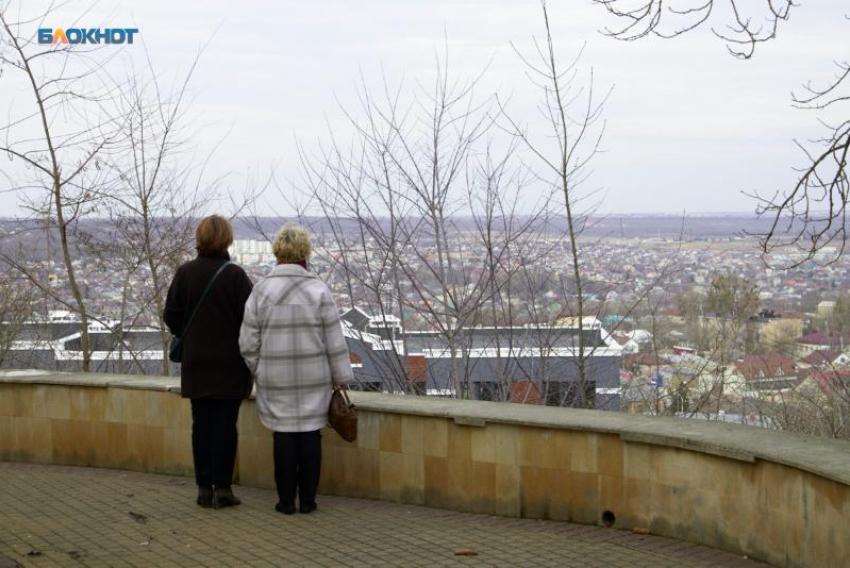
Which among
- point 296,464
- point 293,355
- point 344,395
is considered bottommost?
point 296,464

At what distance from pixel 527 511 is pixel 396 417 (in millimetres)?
970

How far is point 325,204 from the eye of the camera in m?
14.9

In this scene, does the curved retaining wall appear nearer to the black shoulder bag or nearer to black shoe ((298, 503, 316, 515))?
black shoe ((298, 503, 316, 515))

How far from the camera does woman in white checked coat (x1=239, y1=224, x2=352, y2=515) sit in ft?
22.6

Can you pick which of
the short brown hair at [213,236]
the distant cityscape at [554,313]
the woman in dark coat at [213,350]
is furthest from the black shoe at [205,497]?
the distant cityscape at [554,313]

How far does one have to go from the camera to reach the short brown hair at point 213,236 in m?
7.10

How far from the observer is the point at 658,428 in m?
6.34

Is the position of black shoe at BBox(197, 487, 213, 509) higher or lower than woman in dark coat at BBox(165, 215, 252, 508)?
lower

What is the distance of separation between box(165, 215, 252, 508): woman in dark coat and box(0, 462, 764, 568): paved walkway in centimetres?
27

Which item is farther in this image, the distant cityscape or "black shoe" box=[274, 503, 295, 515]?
the distant cityscape

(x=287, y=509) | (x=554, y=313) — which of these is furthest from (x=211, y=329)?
(x=554, y=313)

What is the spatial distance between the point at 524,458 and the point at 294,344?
139 cm

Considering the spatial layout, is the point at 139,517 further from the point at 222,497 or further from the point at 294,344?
the point at 294,344

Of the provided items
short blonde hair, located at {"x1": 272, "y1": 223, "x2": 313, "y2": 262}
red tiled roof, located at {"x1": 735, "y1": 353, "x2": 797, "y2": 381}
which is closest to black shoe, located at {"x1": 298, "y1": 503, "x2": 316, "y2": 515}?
short blonde hair, located at {"x1": 272, "y1": 223, "x2": 313, "y2": 262}
